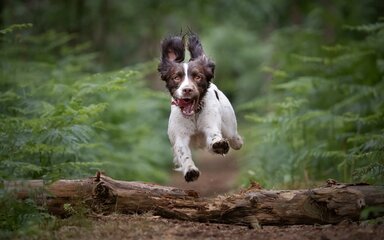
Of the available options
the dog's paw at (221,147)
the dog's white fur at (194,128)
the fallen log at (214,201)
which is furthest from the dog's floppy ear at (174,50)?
the fallen log at (214,201)

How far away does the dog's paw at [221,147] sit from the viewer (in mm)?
6449

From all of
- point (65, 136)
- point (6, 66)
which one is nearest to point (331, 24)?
point (6, 66)

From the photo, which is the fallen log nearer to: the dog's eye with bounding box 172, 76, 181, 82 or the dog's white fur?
the dog's white fur

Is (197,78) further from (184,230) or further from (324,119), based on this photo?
(324,119)

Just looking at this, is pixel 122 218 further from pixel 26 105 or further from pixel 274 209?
pixel 26 105

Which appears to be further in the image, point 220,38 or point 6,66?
point 220,38

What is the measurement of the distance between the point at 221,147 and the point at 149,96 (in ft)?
25.7

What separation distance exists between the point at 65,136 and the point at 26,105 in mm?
1897

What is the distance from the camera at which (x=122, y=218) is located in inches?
241

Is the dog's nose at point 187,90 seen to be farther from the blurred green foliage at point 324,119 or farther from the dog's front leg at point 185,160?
the blurred green foliage at point 324,119

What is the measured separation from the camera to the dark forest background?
789cm

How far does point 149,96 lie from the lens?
1413cm

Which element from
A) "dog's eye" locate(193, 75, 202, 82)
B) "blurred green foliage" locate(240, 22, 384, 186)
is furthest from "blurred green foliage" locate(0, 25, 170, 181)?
"blurred green foliage" locate(240, 22, 384, 186)

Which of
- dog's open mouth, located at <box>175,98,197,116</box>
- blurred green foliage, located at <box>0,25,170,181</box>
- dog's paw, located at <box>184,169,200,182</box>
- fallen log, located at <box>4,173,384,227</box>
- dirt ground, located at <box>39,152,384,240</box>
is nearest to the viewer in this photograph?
dirt ground, located at <box>39,152,384,240</box>
